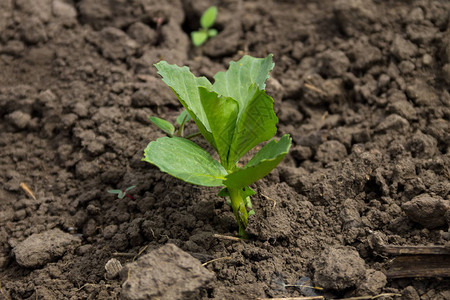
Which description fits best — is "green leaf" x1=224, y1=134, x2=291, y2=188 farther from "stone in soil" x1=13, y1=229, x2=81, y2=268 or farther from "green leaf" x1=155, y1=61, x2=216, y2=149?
"stone in soil" x1=13, y1=229, x2=81, y2=268

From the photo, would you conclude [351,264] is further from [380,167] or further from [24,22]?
[24,22]

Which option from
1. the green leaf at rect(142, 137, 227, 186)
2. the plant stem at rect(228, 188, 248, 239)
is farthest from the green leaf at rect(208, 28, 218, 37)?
the plant stem at rect(228, 188, 248, 239)

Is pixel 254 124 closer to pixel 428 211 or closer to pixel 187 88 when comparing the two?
pixel 187 88

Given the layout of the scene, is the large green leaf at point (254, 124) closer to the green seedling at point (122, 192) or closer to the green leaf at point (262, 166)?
the green leaf at point (262, 166)

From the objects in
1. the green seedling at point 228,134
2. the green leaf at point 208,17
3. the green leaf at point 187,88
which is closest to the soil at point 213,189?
the green leaf at point 208,17

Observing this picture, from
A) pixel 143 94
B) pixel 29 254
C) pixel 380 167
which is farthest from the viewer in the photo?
pixel 143 94

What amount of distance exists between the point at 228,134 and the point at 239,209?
361mm

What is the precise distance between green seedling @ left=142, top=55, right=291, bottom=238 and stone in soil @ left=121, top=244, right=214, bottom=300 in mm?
349

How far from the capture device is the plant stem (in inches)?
86.7

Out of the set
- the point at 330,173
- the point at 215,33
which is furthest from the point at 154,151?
the point at 215,33

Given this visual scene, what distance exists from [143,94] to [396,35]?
1.81 meters

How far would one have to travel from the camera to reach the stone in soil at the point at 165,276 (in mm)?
1891

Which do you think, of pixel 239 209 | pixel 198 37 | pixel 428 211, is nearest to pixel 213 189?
pixel 239 209

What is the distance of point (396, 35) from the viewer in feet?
10.8
